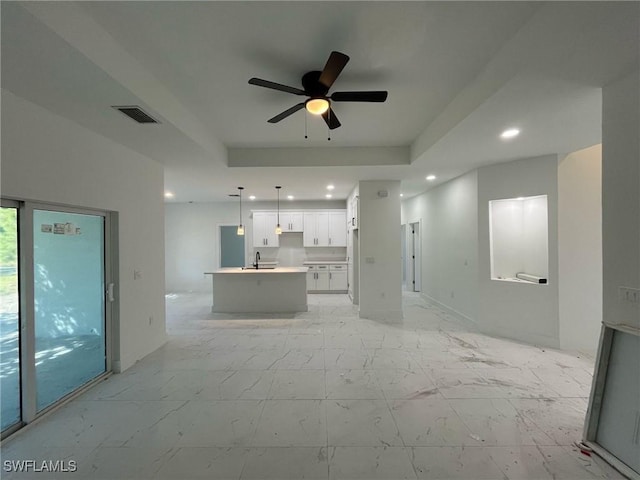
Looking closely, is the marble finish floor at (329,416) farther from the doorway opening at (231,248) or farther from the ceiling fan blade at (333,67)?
the doorway opening at (231,248)

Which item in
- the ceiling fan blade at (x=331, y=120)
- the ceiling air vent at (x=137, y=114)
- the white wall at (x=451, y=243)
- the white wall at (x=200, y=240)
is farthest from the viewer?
the white wall at (x=200, y=240)

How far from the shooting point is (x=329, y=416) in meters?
2.53

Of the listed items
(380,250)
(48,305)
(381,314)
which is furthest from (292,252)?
(48,305)

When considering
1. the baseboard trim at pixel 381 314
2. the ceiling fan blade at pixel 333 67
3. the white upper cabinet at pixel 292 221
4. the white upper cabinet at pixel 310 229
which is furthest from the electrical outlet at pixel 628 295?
the white upper cabinet at pixel 292 221

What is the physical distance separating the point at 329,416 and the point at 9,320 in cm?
272

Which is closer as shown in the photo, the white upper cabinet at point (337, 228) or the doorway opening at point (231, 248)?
the white upper cabinet at point (337, 228)

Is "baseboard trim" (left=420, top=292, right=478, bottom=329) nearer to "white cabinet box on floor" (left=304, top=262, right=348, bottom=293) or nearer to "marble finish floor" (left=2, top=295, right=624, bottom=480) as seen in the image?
"marble finish floor" (left=2, top=295, right=624, bottom=480)

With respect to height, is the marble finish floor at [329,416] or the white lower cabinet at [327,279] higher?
the white lower cabinet at [327,279]

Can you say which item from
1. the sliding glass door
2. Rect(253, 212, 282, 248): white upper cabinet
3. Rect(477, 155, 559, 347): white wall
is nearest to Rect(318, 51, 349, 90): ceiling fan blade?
the sliding glass door

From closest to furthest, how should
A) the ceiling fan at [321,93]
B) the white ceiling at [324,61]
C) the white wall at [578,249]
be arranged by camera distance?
the white ceiling at [324,61] → the ceiling fan at [321,93] → the white wall at [578,249]

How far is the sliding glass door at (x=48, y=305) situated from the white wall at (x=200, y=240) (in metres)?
5.48

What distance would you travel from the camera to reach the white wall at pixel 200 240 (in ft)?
28.9

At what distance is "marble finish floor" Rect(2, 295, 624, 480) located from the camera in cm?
200

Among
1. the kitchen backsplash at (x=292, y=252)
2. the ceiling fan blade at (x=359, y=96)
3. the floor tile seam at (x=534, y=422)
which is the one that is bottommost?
the floor tile seam at (x=534, y=422)
